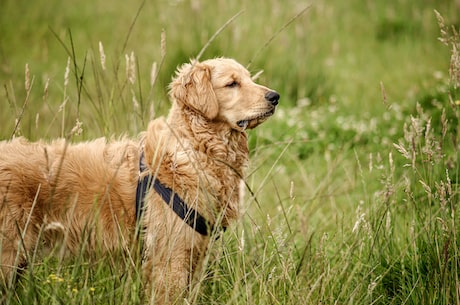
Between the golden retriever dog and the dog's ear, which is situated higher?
the dog's ear

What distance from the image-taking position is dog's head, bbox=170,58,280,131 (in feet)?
9.81

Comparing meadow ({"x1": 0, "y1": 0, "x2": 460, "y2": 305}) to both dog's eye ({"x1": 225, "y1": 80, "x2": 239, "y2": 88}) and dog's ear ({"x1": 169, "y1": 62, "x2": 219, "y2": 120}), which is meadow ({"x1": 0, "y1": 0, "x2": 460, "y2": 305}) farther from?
dog's eye ({"x1": 225, "y1": 80, "x2": 239, "y2": 88})

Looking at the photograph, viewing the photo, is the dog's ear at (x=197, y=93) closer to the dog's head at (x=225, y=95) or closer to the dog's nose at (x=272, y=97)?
the dog's head at (x=225, y=95)

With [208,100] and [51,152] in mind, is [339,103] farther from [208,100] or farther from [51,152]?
[51,152]

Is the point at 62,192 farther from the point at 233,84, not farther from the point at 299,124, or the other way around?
the point at 299,124

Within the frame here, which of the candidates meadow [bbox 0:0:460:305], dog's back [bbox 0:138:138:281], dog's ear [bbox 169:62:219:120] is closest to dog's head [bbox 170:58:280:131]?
dog's ear [bbox 169:62:219:120]

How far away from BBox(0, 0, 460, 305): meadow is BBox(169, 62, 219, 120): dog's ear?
0.78 ft

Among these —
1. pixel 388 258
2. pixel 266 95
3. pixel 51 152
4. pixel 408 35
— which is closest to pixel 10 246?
pixel 51 152

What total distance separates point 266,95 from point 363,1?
6715mm

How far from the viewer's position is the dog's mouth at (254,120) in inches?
119

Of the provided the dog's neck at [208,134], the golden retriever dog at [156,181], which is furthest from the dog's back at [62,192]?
the dog's neck at [208,134]

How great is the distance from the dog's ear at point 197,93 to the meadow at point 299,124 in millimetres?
239

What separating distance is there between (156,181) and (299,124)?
2648 millimetres

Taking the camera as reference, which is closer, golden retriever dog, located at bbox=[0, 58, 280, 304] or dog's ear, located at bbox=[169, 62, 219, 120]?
golden retriever dog, located at bbox=[0, 58, 280, 304]
